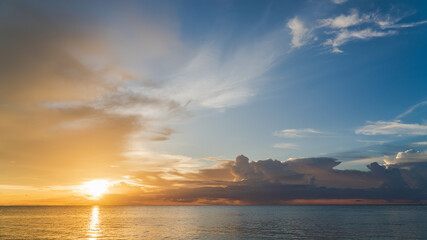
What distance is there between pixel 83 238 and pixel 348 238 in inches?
2861

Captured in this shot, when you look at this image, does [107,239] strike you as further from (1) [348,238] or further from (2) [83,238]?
(1) [348,238]

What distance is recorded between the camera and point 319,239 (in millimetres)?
74562

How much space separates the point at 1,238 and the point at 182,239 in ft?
170

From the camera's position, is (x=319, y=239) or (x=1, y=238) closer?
(x=319, y=239)

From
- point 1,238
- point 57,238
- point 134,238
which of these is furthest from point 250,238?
point 1,238

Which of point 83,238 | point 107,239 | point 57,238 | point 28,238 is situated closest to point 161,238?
point 107,239

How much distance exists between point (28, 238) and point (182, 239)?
44.1 metres

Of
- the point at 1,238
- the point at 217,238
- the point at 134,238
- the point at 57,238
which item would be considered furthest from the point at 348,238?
the point at 1,238

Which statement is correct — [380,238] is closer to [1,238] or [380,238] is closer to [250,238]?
[250,238]

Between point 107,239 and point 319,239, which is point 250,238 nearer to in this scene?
point 319,239

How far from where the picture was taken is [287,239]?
75.2m

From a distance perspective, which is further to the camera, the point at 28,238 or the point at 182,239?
the point at 28,238

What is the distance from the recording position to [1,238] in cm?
8144

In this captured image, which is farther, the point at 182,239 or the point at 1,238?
the point at 1,238
